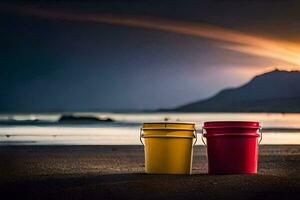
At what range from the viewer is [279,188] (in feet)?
36.1

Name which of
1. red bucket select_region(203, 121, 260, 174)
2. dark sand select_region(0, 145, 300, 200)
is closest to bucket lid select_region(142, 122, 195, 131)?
red bucket select_region(203, 121, 260, 174)

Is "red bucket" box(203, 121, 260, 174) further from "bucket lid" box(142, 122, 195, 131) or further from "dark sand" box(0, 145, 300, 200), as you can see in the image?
"bucket lid" box(142, 122, 195, 131)

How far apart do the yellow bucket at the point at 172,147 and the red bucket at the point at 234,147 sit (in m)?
0.41

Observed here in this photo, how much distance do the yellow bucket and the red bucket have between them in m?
0.41

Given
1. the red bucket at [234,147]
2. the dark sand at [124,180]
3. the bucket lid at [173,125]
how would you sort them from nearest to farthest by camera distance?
the dark sand at [124,180], the red bucket at [234,147], the bucket lid at [173,125]

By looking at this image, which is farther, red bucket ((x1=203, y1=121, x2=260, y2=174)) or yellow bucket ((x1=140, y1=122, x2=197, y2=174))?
yellow bucket ((x1=140, y1=122, x2=197, y2=174))

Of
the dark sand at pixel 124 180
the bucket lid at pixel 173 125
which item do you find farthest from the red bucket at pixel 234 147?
the bucket lid at pixel 173 125

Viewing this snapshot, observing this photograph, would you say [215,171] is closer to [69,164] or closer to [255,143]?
[255,143]

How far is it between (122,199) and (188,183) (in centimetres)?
200

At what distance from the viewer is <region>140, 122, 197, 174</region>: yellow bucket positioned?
13.2 metres

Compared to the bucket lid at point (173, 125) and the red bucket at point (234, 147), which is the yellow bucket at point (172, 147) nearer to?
the bucket lid at point (173, 125)

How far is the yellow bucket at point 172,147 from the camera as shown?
1324 cm

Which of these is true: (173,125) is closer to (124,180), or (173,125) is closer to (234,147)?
(234,147)

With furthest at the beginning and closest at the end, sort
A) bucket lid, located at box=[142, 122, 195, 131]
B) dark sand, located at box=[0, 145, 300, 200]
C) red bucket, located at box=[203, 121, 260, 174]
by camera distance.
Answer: bucket lid, located at box=[142, 122, 195, 131] → red bucket, located at box=[203, 121, 260, 174] → dark sand, located at box=[0, 145, 300, 200]
